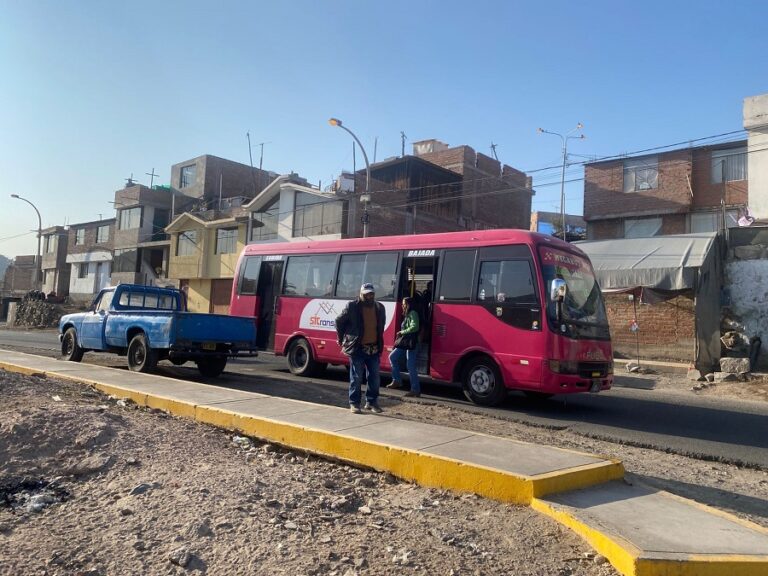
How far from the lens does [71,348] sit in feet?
45.1

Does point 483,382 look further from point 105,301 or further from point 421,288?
point 105,301

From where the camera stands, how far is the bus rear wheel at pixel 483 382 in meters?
9.56

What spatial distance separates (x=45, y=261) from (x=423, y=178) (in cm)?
4581

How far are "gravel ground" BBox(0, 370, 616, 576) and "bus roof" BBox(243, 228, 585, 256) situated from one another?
18.4 ft

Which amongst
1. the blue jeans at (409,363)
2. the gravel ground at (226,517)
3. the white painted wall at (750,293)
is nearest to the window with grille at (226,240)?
the white painted wall at (750,293)

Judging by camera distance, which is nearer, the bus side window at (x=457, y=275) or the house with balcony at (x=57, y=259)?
the bus side window at (x=457, y=275)

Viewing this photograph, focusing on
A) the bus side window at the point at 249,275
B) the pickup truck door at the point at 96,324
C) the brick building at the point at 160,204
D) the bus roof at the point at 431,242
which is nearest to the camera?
the bus roof at the point at 431,242

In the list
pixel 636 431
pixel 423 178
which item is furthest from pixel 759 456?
pixel 423 178

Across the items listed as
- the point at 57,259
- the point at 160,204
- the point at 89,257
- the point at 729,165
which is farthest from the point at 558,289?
the point at 57,259

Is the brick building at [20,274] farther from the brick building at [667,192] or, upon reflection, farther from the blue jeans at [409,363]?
the blue jeans at [409,363]

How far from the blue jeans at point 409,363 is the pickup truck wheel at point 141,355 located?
4.67 metres

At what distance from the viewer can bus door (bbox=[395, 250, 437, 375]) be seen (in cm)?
1050

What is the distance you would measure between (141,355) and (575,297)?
8.26 m

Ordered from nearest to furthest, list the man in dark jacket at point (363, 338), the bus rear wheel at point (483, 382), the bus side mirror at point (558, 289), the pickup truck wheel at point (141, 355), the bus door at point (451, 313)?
the man in dark jacket at point (363, 338), the bus side mirror at point (558, 289), the bus rear wheel at point (483, 382), the bus door at point (451, 313), the pickup truck wheel at point (141, 355)
